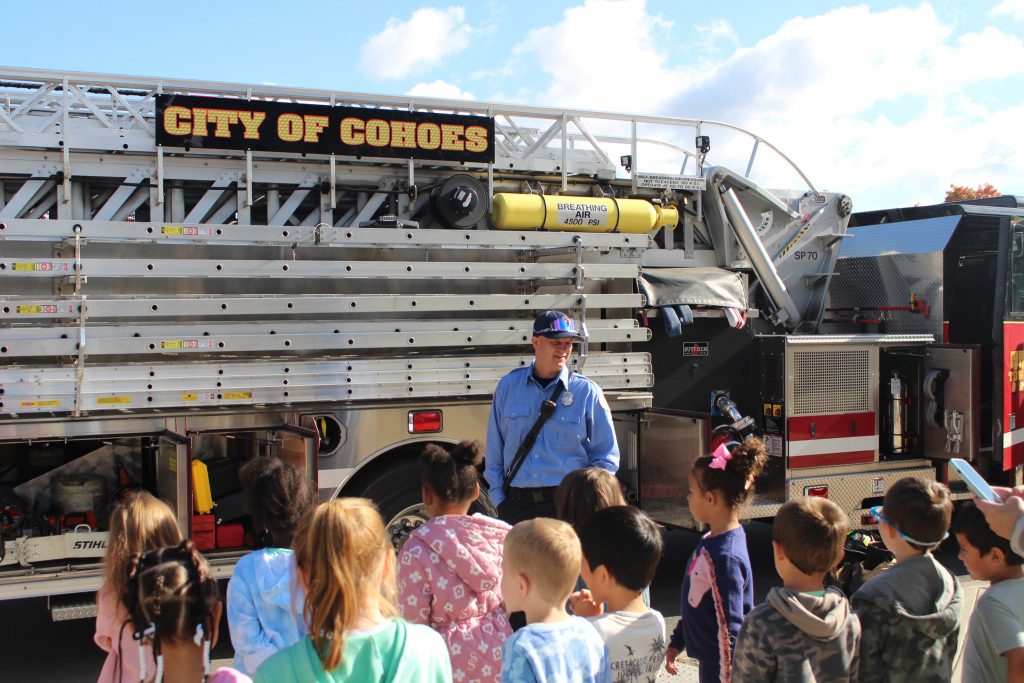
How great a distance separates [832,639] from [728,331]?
15.5 feet

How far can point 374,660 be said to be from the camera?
233 cm

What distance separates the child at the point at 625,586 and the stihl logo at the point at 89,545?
3462mm

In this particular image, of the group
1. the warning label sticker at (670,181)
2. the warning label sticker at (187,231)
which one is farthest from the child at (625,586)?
the warning label sticker at (670,181)

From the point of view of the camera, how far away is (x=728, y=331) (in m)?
7.54

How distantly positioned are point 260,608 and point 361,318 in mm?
3234

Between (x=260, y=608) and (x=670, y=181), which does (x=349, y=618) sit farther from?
(x=670, y=181)

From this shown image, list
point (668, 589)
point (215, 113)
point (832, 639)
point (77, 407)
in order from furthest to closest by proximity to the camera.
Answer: point (668, 589), point (215, 113), point (77, 407), point (832, 639)

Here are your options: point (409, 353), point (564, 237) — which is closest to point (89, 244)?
point (409, 353)

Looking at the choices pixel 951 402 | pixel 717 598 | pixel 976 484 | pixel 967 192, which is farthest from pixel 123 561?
pixel 967 192

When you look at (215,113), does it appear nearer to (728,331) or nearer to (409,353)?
(409,353)

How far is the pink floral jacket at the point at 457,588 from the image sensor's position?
3365mm

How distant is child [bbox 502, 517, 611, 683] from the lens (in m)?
2.62

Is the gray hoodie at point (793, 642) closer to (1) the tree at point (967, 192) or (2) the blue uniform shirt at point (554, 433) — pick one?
(2) the blue uniform shirt at point (554, 433)

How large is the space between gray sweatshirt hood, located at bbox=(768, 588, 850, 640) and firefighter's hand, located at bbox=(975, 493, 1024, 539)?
0.63 metres
